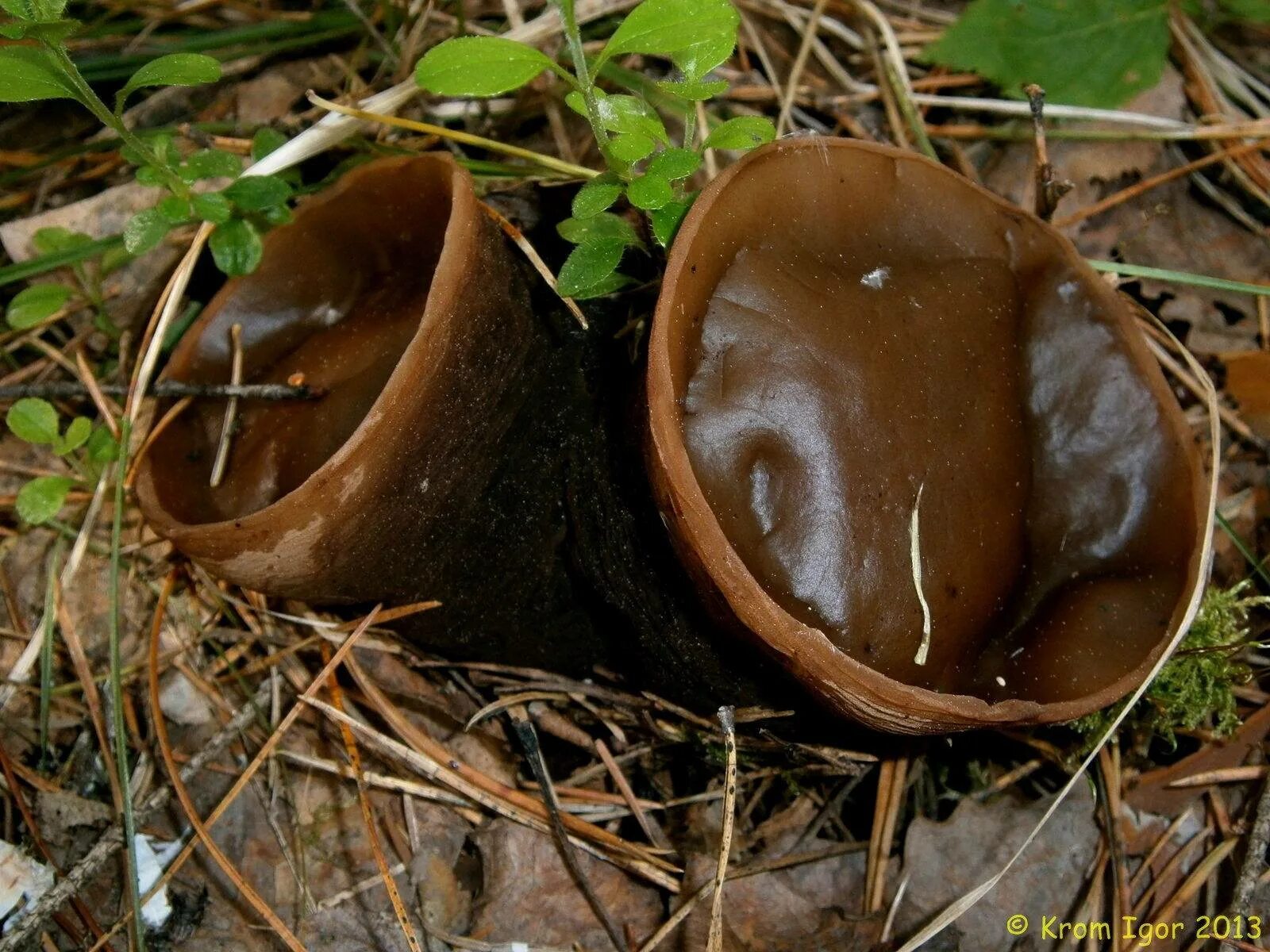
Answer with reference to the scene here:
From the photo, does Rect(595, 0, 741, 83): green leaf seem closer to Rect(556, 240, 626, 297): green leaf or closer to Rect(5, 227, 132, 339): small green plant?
Rect(556, 240, 626, 297): green leaf

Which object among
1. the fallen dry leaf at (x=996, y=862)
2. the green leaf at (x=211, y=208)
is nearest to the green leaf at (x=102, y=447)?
the green leaf at (x=211, y=208)

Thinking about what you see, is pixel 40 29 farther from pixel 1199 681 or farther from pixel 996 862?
Result: pixel 1199 681

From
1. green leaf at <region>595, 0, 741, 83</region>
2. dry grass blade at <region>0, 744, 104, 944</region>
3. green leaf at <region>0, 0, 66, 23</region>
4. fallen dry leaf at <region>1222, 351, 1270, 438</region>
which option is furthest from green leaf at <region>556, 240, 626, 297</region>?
fallen dry leaf at <region>1222, 351, 1270, 438</region>

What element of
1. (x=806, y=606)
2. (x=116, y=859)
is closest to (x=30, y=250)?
(x=116, y=859)

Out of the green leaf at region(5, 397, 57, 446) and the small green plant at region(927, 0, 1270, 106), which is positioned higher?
the small green plant at region(927, 0, 1270, 106)

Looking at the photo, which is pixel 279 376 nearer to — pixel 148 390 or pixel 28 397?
pixel 148 390

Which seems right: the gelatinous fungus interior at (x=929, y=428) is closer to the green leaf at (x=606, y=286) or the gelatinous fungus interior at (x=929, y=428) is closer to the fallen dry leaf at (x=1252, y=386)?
the green leaf at (x=606, y=286)

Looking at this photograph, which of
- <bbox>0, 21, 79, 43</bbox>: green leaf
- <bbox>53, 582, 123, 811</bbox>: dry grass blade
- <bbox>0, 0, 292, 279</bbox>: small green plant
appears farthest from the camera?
<bbox>53, 582, 123, 811</bbox>: dry grass blade
